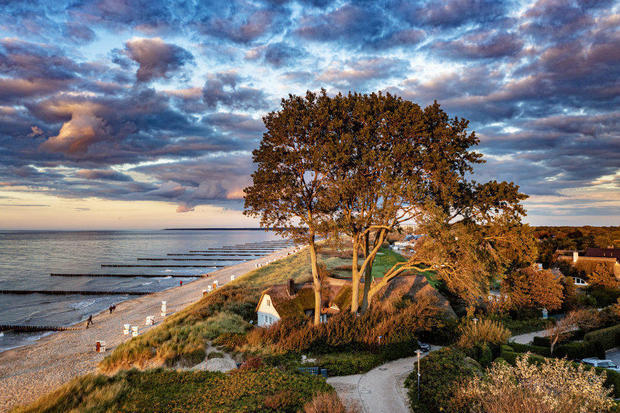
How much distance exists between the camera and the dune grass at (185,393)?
35.8 ft

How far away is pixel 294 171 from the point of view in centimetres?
2128

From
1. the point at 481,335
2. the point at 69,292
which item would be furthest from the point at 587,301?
the point at 69,292

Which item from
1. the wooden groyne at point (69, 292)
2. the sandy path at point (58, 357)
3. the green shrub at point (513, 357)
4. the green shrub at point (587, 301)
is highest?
the green shrub at point (513, 357)

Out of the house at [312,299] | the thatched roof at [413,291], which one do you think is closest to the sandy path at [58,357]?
the house at [312,299]

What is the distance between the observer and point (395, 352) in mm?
18078

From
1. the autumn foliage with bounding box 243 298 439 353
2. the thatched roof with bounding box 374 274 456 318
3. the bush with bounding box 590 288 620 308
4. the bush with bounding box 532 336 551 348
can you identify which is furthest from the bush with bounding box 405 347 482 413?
the bush with bounding box 590 288 620 308

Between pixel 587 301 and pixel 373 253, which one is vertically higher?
pixel 373 253

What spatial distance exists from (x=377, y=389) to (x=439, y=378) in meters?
2.72

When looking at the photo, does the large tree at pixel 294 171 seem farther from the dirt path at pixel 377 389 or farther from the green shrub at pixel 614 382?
the green shrub at pixel 614 382

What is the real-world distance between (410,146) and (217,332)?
17.9 m

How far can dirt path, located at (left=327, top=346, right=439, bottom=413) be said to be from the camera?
1269cm

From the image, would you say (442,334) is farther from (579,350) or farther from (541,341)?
(579,350)

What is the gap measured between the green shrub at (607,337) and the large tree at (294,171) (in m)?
20.3

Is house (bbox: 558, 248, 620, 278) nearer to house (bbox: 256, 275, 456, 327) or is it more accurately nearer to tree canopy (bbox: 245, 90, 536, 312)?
house (bbox: 256, 275, 456, 327)
